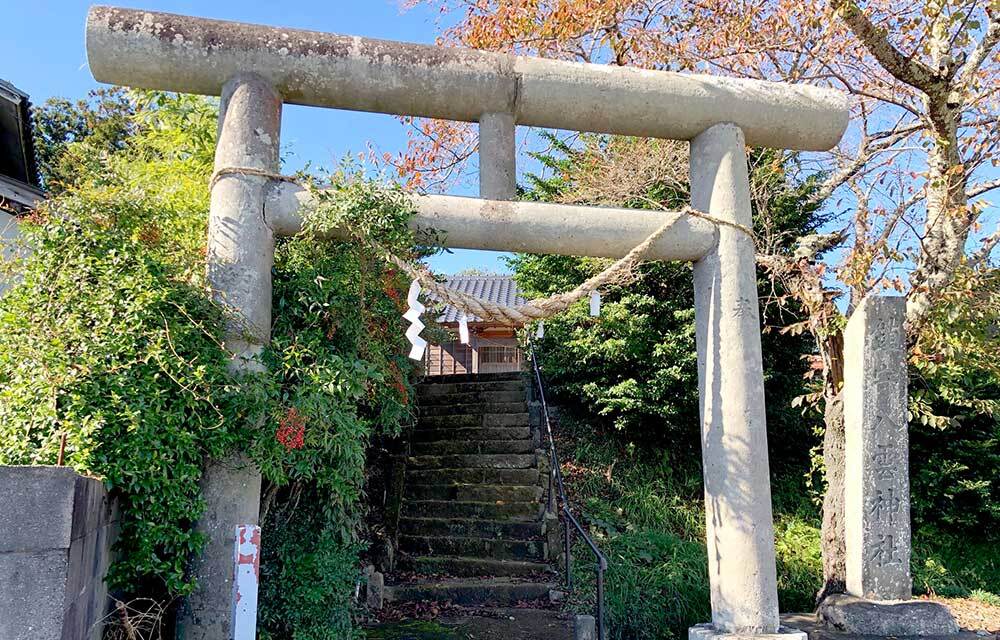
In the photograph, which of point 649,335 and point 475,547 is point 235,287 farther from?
point 649,335

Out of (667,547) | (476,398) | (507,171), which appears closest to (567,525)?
(667,547)

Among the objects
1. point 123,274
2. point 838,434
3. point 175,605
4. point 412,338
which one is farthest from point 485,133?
point 838,434

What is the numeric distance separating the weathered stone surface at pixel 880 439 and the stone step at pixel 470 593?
9.81 ft

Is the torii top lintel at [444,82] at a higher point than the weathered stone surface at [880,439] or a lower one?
higher

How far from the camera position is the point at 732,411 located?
4.41m

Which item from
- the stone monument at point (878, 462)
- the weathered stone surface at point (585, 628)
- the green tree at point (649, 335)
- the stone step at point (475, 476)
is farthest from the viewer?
the green tree at point (649, 335)

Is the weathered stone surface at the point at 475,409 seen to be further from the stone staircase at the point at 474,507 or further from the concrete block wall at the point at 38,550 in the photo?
the concrete block wall at the point at 38,550

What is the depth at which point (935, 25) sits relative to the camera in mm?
5633

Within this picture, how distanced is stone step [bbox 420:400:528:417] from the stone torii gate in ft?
19.6

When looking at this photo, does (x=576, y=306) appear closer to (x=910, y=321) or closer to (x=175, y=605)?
(x=910, y=321)

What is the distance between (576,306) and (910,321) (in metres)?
4.40

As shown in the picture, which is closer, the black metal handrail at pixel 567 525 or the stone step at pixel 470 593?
the black metal handrail at pixel 567 525

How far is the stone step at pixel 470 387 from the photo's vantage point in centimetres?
1109

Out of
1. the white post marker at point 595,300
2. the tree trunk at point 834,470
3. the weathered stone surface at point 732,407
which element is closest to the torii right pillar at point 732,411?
the weathered stone surface at point 732,407
